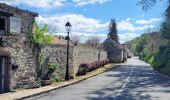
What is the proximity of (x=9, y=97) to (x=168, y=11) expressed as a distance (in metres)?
35.0

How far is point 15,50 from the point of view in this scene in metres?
19.7

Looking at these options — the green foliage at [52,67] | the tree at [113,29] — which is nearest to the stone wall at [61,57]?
the green foliage at [52,67]

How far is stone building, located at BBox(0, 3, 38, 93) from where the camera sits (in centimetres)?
1858

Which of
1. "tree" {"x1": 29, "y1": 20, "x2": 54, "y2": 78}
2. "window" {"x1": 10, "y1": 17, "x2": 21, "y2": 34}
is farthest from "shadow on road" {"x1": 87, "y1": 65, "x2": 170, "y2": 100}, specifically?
"window" {"x1": 10, "y1": 17, "x2": 21, "y2": 34}

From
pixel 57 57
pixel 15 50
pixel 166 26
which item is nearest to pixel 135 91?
pixel 15 50

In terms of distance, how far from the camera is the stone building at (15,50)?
18578 mm

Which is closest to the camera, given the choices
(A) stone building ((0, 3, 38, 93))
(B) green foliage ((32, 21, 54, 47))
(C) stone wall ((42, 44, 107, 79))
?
(A) stone building ((0, 3, 38, 93))

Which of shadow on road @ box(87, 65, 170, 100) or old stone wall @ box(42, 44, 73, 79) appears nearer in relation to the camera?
shadow on road @ box(87, 65, 170, 100)

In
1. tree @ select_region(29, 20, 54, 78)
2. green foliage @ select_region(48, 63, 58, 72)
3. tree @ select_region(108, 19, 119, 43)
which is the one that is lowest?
green foliage @ select_region(48, 63, 58, 72)

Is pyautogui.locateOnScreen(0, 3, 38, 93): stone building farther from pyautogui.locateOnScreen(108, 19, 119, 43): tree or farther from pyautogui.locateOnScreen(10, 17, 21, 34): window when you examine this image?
pyautogui.locateOnScreen(108, 19, 119, 43): tree

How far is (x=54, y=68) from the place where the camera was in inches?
984

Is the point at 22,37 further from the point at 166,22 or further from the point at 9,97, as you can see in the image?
the point at 166,22

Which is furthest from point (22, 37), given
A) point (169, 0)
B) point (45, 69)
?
point (169, 0)

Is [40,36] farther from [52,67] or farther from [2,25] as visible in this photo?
[2,25]
